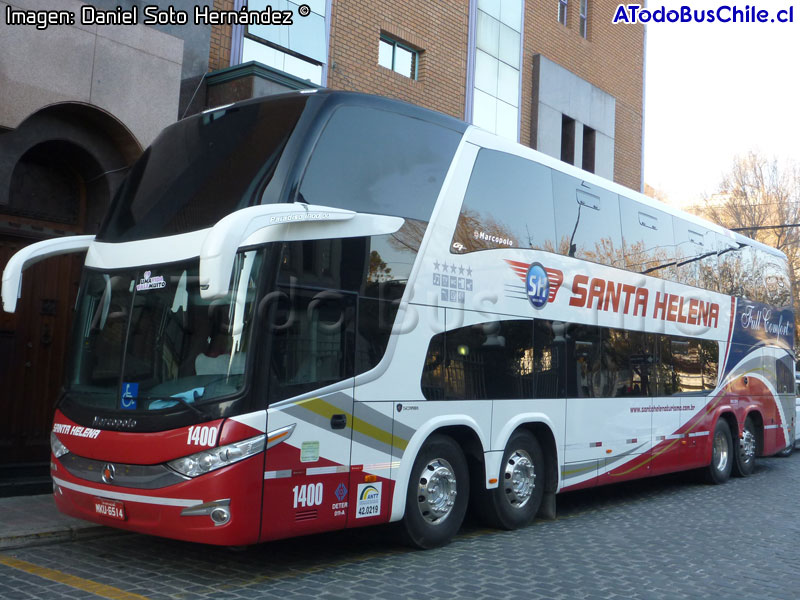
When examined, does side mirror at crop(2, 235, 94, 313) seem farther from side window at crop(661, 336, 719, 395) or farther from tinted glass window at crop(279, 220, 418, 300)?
side window at crop(661, 336, 719, 395)

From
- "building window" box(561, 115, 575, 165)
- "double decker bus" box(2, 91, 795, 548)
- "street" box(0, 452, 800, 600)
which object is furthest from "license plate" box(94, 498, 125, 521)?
"building window" box(561, 115, 575, 165)

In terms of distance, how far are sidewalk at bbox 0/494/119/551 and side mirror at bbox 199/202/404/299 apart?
3475 mm

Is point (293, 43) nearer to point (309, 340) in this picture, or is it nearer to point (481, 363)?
point (481, 363)

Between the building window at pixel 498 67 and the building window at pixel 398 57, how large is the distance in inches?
71.4

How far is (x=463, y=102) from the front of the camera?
59.2ft

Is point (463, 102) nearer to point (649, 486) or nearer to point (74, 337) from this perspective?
point (649, 486)

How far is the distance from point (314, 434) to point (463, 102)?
1243cm

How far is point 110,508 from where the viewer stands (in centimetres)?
683

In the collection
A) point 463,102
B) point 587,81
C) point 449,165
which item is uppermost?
point 587,81

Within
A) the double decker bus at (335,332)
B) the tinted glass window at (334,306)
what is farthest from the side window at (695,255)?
the tinted glass window at (334,306)

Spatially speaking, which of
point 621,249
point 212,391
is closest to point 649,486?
point 621,249

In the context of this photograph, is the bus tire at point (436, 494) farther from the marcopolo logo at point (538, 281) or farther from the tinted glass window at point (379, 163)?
the tinted glass window at point (379, 163)

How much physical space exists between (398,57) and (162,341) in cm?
1123

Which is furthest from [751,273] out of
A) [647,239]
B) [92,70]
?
[92,70]
